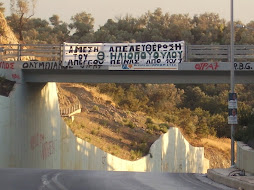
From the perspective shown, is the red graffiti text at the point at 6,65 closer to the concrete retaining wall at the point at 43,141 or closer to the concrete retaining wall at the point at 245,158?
the concrete retaining wall at the point at 43,141

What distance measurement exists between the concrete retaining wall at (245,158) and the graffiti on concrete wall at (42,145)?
13.5 meters

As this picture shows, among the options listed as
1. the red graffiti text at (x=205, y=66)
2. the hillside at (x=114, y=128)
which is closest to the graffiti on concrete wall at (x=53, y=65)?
the red graffiti text at (x=205, y=66)

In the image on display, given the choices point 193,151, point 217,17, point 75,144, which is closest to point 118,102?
point 193,151

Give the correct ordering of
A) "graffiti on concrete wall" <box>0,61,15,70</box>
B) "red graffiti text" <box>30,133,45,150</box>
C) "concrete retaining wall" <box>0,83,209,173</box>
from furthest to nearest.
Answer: "red graffiti text" <box>30,133,45,150</box> < "graffiti on concrete wall" <box>0,61,15,70</box> < "concrete retaining wall" <box>0,83,209,173</box>

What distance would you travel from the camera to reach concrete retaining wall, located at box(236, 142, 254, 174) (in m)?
19.3

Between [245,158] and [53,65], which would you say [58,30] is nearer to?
[53,65]

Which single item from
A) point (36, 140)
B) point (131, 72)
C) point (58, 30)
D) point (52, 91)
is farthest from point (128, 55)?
point (58, 30)

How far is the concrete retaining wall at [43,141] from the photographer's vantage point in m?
28.5

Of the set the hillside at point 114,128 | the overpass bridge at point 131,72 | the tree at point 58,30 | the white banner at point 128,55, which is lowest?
the hillside at point 114,128

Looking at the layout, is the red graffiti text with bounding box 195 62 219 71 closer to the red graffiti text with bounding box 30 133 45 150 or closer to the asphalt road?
the red graffiti text with bounding box 30 133 45 150

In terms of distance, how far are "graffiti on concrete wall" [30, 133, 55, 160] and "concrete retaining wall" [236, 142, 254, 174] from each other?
44.2 ft

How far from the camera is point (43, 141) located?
33812 mm

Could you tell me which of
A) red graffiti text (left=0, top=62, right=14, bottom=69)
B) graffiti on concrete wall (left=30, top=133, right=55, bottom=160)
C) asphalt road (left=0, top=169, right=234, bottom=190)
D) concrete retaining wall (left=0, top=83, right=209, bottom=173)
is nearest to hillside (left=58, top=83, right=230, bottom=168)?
concrete retaining wall (left=0, top=83, right=209, bottom=173)

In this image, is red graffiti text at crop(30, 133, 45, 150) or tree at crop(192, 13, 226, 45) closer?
red graffiti text at crop(30, 133, 45, 150)
